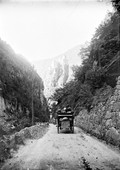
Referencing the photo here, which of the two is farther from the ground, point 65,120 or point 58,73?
point 58,73

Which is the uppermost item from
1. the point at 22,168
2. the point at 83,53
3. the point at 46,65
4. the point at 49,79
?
the point at 46,65

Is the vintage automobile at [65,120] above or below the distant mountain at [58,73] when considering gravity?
below

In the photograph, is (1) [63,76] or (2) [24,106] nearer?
(2) [24,106]

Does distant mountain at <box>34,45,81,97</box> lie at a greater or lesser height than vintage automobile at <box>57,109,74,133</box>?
greater

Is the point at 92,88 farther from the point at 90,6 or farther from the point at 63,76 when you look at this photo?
the point at 63,76

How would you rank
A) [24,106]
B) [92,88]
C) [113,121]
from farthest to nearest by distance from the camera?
[24,106] → [92,88] → [113,121]

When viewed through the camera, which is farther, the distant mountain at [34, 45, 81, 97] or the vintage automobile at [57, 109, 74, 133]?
the distant mountain at [34, 45, 81, 97]

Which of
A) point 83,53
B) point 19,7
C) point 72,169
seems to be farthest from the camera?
point 83,53

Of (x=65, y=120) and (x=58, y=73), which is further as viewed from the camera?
(x=58, y=73)

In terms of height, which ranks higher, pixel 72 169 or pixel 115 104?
pixel 115 104

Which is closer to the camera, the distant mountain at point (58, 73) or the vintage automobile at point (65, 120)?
the vintage automobile at point (65, 120)

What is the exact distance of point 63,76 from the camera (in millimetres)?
95625

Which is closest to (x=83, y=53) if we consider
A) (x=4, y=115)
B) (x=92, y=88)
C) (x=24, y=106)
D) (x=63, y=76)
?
(x=92, y=88)

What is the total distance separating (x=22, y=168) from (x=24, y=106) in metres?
30.0
